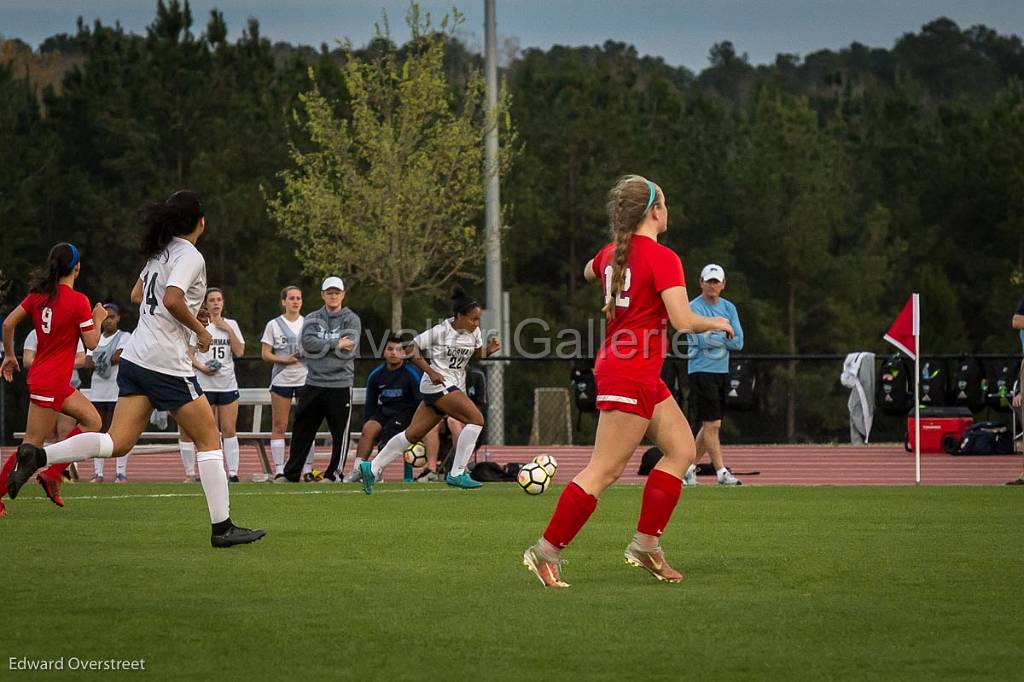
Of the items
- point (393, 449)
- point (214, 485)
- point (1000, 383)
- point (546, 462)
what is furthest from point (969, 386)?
point (214, 485)

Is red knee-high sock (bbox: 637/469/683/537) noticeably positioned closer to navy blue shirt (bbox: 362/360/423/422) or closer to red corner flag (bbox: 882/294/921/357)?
red corner flag (bbox: 882/294/921/357)

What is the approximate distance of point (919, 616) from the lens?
6.60 meters

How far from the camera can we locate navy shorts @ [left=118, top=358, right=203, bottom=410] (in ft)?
29.8

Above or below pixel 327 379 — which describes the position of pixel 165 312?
above

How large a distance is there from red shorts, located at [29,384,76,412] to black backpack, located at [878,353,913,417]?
53.2ft

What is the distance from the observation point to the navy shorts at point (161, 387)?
9078 millimetres

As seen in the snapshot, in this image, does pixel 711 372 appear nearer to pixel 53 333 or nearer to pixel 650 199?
pixel 53 333

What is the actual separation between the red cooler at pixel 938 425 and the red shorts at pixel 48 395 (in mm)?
14580

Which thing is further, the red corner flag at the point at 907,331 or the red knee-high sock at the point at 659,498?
the red corner flag at the point at 907,331

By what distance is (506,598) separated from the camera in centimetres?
709

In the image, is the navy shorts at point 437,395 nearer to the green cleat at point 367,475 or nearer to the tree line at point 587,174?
the green cleat at point 367,475

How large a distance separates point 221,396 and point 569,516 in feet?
34.1

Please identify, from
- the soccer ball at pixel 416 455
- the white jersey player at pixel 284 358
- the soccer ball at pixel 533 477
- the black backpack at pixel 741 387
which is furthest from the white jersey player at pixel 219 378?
the black backpack at pixel 741 387

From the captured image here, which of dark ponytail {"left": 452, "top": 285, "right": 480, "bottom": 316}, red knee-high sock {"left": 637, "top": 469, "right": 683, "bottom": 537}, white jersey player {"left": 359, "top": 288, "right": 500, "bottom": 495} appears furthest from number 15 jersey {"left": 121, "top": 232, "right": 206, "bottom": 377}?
dark ponytail {"left": 452, "top": 285, "right": 480, "bottom": 316}
